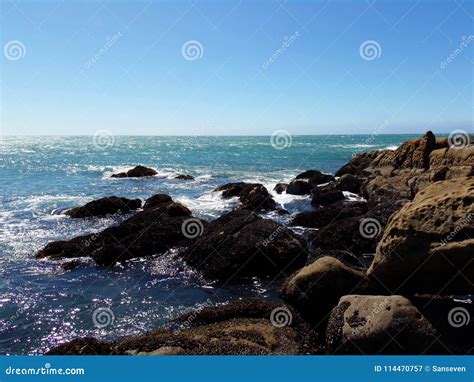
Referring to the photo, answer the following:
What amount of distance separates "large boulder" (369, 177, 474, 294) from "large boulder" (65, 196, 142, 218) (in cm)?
1660

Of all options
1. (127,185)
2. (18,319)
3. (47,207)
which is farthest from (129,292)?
(127,185)

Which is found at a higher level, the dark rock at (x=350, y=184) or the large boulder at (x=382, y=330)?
the dark rock at (x=350, y=184)

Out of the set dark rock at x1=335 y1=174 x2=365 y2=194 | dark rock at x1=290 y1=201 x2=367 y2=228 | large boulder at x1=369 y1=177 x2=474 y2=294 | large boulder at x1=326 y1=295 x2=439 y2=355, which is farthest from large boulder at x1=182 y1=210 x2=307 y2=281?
dark rock at x1=335 y1=174 x2=365 y2=194

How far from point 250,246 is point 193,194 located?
59.6 ft

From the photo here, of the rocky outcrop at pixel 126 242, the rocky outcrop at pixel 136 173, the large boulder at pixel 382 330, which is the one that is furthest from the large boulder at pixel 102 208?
the rocky outcrop at pixel 136 173

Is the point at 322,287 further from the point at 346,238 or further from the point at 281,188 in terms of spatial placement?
the point at 281,188

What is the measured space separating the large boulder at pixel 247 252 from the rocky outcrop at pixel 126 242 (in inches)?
55.0

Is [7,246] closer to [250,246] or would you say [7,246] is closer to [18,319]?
[18,319]

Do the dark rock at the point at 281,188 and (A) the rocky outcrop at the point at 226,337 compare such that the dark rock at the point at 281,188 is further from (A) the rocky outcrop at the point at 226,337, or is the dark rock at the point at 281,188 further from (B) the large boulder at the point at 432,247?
(A) the rocky outcrop at the point at 226,337

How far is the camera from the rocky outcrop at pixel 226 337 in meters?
8.21

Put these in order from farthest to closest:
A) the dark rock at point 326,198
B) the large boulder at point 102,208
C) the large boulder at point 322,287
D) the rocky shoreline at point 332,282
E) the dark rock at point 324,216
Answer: the dark rock at point 326,198
the large boulder at point 102,208
the dark rock at point 324,216
the large boulder at point 322,287
the rocky shoreline at point 332,282

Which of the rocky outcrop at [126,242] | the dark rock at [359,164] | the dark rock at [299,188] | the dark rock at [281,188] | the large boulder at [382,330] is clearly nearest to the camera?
the large boulder at [382,330]

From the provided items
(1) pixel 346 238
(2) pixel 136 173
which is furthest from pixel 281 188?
(2) pixel 136 173

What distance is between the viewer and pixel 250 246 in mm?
14078
